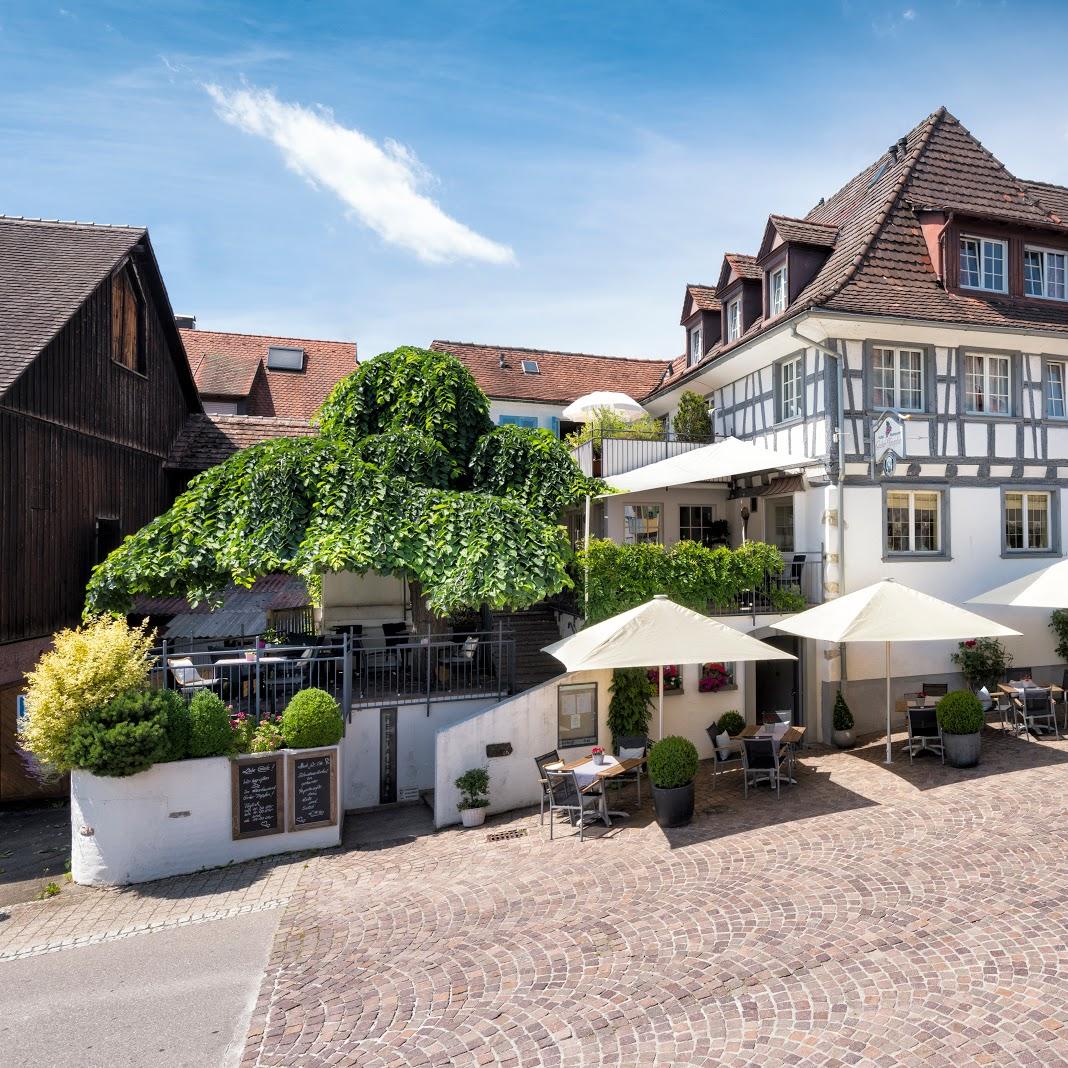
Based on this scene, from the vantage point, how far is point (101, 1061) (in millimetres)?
5566

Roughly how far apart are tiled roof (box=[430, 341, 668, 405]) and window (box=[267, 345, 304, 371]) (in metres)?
5.38

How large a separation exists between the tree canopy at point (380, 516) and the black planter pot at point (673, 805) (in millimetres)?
3831

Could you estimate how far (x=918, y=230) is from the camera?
51.8 ft

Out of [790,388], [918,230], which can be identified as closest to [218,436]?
[790,388]

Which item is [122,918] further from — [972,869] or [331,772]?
[972,869]

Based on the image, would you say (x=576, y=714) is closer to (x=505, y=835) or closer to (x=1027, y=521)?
(x=505, y=835)

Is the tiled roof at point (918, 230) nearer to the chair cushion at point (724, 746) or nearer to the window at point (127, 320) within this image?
the chair cushion at point (724, 746)

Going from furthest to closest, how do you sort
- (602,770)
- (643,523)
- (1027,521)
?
(643,523), (1027,521), (602,770)

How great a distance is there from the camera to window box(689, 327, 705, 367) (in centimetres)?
2047

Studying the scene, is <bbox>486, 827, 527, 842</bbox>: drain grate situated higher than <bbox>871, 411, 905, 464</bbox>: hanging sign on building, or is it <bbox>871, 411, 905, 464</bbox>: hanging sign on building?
<bbox>871, 411, 905, 464</bbox>: hanging sign on building

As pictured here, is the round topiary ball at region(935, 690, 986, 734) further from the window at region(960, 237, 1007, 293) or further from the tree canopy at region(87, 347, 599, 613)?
the window at region(960, 237, 1007, 293)

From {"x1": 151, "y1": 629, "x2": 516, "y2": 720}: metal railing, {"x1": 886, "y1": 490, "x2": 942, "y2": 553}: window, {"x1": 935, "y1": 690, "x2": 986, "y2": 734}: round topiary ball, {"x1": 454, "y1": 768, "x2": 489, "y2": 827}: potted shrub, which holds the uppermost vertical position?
{"x1": 886, "y1": 490, "x2": 942, "y2": 553}: window

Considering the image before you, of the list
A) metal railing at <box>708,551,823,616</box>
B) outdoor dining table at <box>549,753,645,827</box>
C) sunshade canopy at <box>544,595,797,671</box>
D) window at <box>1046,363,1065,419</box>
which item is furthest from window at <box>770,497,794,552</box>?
outdoor dining table at <box>549,753,645,827</box>

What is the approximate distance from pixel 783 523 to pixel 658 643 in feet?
27.5
